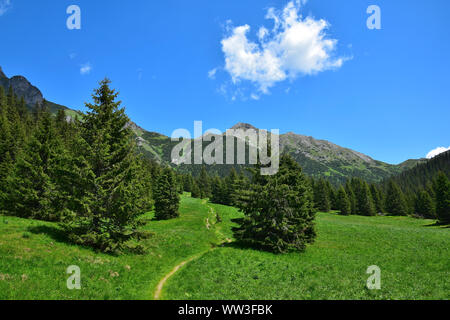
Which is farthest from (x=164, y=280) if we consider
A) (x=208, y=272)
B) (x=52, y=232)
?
(x=52, y=232)

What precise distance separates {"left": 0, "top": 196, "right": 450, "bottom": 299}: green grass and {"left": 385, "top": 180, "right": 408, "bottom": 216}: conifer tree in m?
72.6

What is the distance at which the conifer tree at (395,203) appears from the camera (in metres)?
83.1

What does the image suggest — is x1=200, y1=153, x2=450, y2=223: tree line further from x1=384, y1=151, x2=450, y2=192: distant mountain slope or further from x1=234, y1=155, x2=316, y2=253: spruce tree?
x1=384, y1=151, x2=450, y2=192: distant mountain slope

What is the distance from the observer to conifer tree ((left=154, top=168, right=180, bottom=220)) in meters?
46.6

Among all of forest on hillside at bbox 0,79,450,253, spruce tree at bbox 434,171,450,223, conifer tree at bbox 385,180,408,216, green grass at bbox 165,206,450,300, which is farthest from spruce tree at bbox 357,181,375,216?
forest on hillside at bbox 0,79,450,253

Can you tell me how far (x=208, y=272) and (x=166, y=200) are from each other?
3197cm

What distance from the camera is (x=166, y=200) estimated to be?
46594 millimetres

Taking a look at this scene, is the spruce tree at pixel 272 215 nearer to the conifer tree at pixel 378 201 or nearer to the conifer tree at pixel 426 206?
the conifer tree at pixel 426 206

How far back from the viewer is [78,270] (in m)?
12.5
